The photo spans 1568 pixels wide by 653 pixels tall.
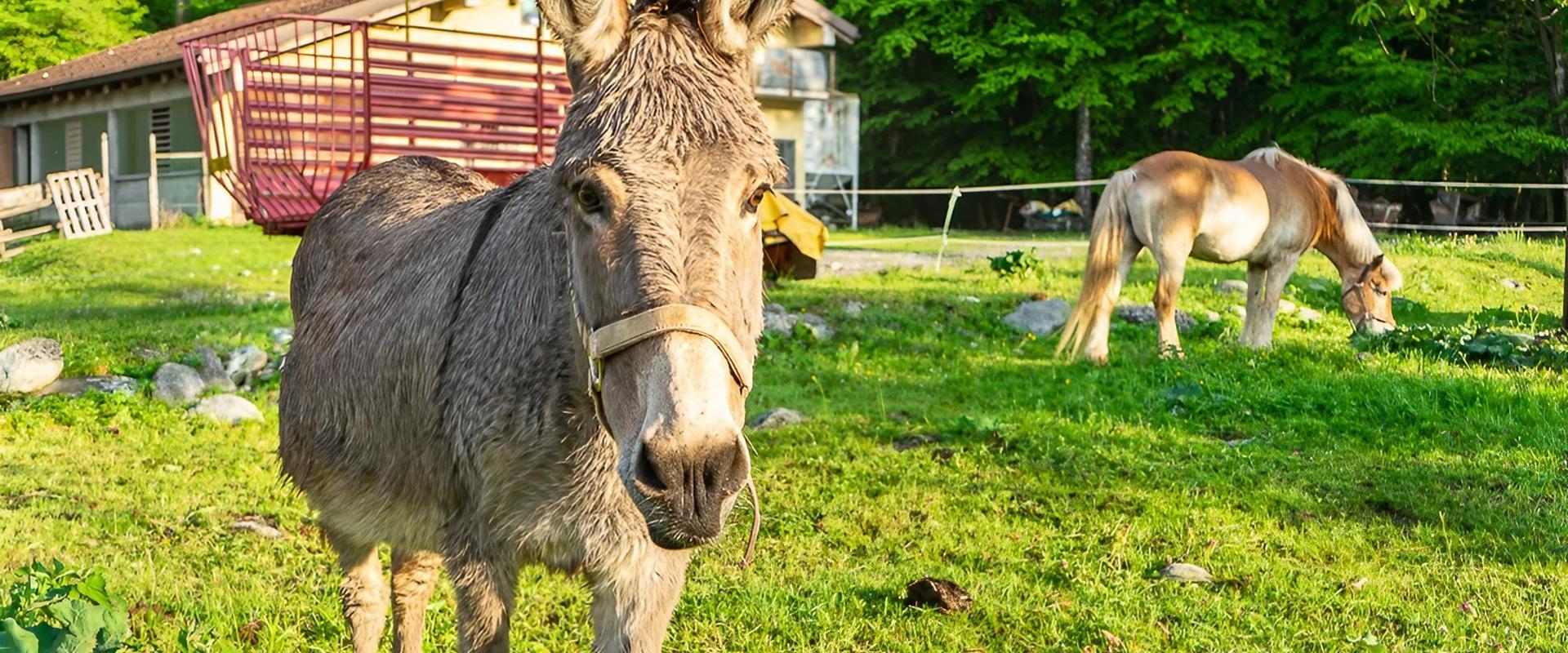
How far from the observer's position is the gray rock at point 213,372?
9.07 metres

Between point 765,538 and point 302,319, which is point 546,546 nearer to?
point 302,319

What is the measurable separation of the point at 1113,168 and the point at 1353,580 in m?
29.7

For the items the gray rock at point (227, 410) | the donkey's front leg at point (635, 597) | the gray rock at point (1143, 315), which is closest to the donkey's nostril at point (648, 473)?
the donkey's front leg at point (635, 597)

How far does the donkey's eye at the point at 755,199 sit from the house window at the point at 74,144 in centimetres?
3294

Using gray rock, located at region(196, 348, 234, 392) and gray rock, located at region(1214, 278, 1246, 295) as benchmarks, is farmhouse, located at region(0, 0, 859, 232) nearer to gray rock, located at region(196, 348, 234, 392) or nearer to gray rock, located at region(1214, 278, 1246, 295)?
gray rock, located at region(196, 348, 234, 392)

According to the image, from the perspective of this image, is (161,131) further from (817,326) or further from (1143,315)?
(1143,315)

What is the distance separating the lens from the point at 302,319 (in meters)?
4.75

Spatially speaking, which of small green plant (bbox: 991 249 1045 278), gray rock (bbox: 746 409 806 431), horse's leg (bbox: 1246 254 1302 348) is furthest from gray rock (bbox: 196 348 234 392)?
small green plant (bbox: 991 249 1045 278)

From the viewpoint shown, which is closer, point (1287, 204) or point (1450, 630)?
point (1450, 630)

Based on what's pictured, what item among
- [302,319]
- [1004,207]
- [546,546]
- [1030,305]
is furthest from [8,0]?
[546,546]

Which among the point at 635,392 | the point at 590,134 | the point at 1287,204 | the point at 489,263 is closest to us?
the point at 635,392

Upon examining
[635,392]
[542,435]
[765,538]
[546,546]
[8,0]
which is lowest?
[765,538]

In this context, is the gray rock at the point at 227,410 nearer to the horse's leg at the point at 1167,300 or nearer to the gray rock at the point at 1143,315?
the horse's leg at the point at 1167,300

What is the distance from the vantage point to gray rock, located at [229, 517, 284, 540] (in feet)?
19.3
